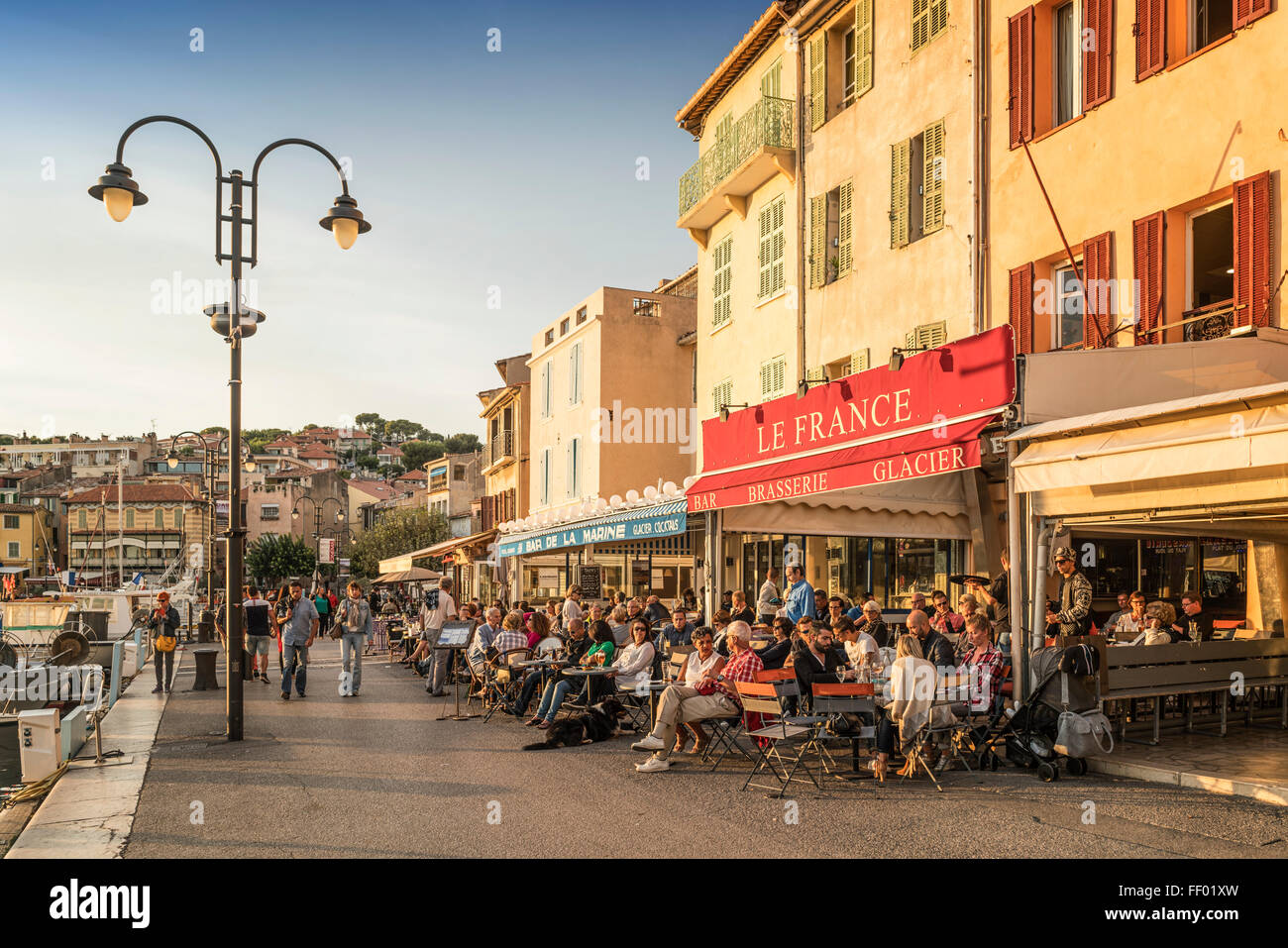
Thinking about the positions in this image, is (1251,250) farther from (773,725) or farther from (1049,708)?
(773,725)

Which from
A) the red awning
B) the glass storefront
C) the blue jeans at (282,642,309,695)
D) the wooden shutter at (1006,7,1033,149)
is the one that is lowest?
the blue jeans at (282,642,309,695)

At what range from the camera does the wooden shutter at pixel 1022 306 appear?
14031mm

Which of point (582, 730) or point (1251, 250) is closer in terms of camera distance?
point (1251, 250)

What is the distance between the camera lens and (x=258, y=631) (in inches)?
740

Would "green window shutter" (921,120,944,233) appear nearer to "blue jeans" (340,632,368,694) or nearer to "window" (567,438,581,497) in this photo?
"blue jeans" (340,632,368,694)

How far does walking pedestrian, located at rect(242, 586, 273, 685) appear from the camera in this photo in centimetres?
1872

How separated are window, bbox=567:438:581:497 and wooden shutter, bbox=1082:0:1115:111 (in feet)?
71.2

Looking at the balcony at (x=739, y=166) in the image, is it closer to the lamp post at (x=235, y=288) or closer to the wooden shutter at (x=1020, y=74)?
the wooden shutter at (x=1020, y=74)

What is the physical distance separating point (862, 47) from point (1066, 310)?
6.97m

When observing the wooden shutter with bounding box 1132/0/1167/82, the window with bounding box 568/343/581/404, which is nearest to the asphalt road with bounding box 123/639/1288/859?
the wooden shutter with bounding box 1132/0/1167/82

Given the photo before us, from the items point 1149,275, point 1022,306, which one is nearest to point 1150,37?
point 1149,275

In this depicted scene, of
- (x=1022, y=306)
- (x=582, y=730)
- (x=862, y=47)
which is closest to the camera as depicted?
(x=582, y=730)
